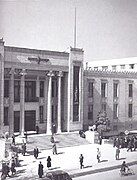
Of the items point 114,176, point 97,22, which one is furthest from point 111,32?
point 114,176

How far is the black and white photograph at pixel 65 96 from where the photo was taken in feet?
71.4

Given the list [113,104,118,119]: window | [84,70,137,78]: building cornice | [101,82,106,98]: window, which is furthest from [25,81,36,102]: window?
[113,104,118,119]: window

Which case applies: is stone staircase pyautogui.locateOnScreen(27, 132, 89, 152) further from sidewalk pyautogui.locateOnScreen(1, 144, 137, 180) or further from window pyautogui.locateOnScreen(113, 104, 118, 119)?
window pyautogui.locateOnScreen(113, 104, 118, 119)

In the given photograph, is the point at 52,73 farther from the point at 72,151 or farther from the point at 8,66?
the point at 72,151

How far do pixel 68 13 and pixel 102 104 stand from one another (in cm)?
2394

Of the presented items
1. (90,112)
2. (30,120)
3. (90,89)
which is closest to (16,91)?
(30,120)

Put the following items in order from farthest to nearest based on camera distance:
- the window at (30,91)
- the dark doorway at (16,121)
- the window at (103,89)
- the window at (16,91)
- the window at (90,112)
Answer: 1. the window at (103,89)
2. the window at (90,112)
3. the window at (30,91)
4. the dark doorway at (16,121)
5. the window at (16,91)

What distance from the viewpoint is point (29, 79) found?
37.4 m

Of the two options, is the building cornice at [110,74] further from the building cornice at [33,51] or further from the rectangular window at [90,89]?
the building cornice at [33,51]

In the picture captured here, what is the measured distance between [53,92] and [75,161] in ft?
42.6

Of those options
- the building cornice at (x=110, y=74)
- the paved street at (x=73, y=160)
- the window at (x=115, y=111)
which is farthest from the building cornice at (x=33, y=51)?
the window at (x=115, y=111)

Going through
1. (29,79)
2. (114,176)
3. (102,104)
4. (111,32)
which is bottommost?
(114,176)

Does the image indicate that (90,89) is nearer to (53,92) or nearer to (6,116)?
(53,92)

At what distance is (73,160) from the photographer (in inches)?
1094
